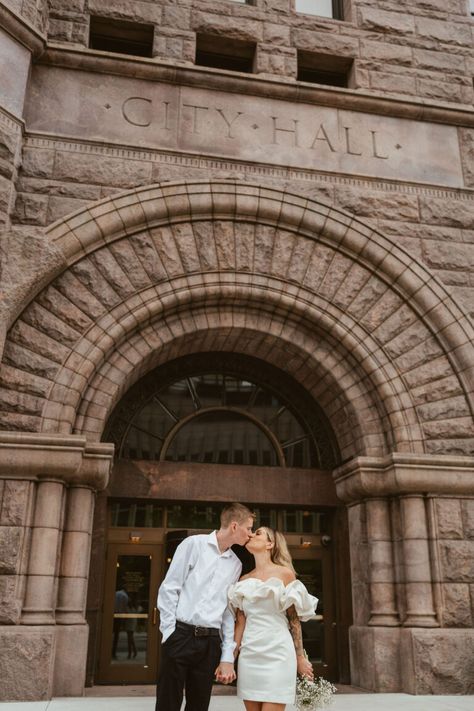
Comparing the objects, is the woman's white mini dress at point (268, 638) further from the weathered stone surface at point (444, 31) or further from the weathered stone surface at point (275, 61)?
the weathered stone surface at point (444, 31)

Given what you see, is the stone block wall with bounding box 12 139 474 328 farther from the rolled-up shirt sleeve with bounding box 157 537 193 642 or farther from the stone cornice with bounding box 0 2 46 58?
the rolled-up shirt sleeve with bounding box 157 537 193 642

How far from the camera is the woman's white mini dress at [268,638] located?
180 inches

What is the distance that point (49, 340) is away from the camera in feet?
28.1

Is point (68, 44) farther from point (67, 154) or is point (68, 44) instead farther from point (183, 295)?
point (183, 295)

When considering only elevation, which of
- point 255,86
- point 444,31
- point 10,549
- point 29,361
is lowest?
point 10,549

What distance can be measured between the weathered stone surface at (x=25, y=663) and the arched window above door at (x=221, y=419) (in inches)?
129

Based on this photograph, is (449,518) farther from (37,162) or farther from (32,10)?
(32,10)

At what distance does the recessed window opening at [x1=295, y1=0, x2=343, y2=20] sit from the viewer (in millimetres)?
11508

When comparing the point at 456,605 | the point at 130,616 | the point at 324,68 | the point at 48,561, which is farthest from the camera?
the point at 324,68

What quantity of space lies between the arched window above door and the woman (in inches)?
214

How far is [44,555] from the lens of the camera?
25.6 ft

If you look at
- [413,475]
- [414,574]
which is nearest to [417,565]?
[414,574]

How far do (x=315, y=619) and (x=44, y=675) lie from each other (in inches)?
177

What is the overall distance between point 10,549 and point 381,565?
4.90 meters
